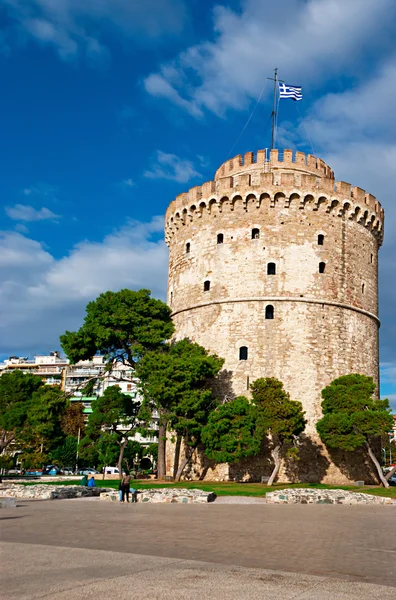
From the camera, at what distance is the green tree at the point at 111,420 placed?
28578mm

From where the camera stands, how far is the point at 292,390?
2969 cm

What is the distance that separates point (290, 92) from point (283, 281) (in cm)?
1010

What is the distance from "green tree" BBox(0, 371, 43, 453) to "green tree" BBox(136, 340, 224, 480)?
38.7ft

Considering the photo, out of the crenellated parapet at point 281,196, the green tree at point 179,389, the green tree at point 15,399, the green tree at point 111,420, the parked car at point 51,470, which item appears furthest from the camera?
the parked car at point 51,470

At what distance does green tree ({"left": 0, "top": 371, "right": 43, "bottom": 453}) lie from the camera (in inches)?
1443

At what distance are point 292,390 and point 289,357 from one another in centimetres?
159

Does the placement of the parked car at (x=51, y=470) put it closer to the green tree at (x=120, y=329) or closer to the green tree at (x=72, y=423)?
the green tree at (x=72, y=423)

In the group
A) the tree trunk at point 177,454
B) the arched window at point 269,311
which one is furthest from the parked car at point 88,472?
the arched window at point 269,311

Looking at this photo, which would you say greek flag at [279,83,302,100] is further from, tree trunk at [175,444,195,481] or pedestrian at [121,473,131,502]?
pedestrian at [121,473,131,502]

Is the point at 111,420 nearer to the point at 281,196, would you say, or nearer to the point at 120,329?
the point at 120,329

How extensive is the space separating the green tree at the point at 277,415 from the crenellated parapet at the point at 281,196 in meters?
9.40

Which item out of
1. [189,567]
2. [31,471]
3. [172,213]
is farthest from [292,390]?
[31,471]

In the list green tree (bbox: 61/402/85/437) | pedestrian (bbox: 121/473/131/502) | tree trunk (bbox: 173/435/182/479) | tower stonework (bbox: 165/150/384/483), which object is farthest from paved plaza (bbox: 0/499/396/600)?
green tree (bbox: 61/402/85/437)

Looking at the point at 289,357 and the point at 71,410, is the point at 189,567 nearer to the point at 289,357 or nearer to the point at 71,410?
the point at 289,357
